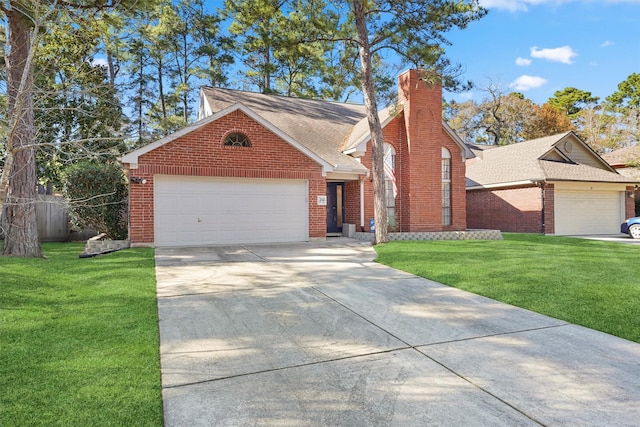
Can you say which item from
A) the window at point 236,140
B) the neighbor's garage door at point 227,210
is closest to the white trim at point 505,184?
the neighbor's garage door at point 227,210

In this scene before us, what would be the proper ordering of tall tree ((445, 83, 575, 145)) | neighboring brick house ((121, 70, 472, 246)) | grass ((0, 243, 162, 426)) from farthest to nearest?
tall tree ((445, 83, 575, 145))
neighboring brick house ((121, 70, 472, 246))
grass ((0, 243, 162, 426))

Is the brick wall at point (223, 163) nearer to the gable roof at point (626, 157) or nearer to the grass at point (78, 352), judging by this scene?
the grass at point (78, 352)

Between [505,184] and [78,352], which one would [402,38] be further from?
[78,352]

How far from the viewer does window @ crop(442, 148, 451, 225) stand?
16.2 metres

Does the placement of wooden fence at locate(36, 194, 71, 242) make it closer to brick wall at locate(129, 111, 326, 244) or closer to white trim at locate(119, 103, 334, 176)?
brick wall at locate(129, 111, 326, 244)

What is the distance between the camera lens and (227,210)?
462 inches

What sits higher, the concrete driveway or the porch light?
the porch light

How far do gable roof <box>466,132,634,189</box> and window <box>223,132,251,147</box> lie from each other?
1148cm

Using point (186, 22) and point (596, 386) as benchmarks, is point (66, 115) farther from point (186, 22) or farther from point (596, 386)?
point (596, 386)

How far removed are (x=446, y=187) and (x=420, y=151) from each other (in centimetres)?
233

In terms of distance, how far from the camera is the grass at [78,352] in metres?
2.46

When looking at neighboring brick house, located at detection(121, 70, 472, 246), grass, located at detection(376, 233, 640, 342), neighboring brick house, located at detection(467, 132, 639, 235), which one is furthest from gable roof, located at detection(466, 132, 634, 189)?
grass, located at detection(376, 233, 640, 342)

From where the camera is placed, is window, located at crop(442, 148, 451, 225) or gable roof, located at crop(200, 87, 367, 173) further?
window, located at crop(442, 148, 451, 225)

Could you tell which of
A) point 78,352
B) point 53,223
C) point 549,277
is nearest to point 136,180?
point 53,223
